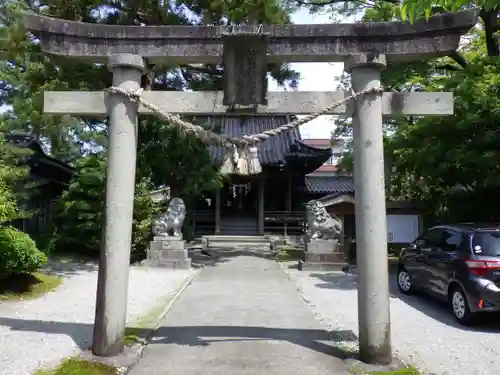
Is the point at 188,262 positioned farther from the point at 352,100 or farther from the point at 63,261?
the point at 352,100

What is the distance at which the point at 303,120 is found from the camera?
5.16 m

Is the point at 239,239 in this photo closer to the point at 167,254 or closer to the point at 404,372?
the point at 167,254

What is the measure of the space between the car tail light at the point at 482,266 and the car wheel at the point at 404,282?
281 cm

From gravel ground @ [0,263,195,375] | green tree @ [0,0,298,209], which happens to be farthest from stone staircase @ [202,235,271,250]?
gravel ground @ [0,263,195,375]

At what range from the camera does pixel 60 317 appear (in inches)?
285

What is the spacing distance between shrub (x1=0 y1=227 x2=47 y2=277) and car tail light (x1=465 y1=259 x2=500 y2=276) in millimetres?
8044

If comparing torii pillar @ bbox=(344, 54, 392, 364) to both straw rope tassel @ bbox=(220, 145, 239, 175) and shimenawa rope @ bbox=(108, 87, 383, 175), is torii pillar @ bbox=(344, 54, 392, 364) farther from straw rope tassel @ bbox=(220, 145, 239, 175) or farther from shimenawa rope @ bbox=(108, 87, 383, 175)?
straw rope tassel @ bbox=(220, 145, 239, 175)

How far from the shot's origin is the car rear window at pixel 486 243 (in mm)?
6828

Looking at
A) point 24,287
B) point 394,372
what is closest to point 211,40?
point 394,372

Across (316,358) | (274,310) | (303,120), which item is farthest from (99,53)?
(274,310)

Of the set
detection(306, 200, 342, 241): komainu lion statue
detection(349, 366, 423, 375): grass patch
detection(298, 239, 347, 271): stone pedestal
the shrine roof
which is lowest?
detection(349, 366, 423, 375): grass patch

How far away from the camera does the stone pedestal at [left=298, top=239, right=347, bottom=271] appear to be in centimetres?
1388

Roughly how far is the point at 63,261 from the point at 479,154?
12459 millimetres

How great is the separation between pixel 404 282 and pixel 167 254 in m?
7.61
